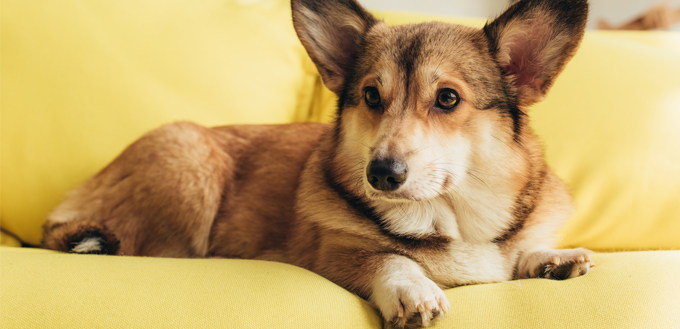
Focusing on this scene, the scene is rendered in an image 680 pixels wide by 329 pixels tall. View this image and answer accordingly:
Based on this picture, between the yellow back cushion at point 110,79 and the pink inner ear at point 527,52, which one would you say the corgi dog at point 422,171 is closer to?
the pink inner ear at point 527,52

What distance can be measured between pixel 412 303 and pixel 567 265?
491 millimetres

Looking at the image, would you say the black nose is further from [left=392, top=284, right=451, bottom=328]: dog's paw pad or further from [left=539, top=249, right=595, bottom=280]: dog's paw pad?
[left=539, top=249, right=595, bottom=280]: dog's paw pad

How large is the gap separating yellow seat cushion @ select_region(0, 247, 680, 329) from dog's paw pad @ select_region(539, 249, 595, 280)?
0.12 feet

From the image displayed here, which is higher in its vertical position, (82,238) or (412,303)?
(412,303)

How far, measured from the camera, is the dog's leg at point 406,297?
100 cm

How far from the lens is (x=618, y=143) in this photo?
5.79ft

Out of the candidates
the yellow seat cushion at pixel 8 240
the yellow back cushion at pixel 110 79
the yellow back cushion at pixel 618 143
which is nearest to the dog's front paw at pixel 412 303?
the yellow back cushion at pixel 618 143

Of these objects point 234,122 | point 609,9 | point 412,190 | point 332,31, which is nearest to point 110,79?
point 234,122

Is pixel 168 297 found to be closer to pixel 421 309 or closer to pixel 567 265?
pixel 421 309

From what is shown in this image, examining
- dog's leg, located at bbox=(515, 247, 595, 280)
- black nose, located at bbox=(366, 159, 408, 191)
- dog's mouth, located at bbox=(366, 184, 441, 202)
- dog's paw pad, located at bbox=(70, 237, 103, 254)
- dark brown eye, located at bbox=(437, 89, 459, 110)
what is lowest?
dog's paw pad, located at bbox=(70, 237, 103, 254)

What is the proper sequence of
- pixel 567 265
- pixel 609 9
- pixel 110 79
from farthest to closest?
pixel 609 9 → pixel 110 79 → pixel 567 265

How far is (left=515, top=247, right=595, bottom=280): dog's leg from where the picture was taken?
119 cm

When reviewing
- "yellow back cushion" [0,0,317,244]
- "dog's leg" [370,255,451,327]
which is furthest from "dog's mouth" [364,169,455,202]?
"yellow back cushion" [0,0,317,244]

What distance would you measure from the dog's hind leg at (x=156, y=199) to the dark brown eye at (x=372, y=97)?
0.74 m
